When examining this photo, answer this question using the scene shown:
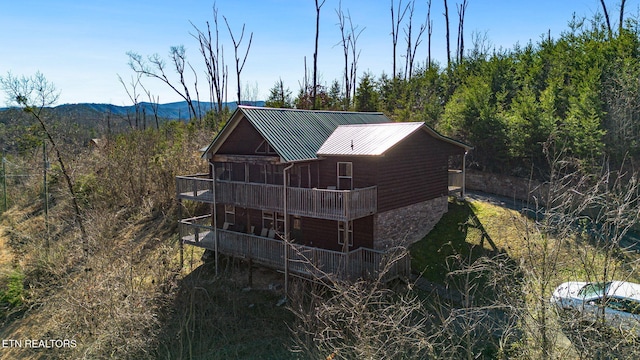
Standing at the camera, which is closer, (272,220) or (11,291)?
(272,220)

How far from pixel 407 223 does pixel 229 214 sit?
31.8ft

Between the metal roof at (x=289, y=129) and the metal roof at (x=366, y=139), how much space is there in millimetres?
678

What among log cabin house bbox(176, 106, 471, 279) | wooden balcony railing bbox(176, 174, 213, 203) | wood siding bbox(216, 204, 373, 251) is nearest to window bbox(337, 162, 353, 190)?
log cabin house bbox(176, 106, 471, 279)

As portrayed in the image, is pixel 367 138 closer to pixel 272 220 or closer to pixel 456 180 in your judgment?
pixel 272 220

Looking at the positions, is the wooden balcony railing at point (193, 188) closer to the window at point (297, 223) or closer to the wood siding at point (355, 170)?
the window at point (297, 223)

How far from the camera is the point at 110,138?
1597 inches

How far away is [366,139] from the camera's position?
1881cm

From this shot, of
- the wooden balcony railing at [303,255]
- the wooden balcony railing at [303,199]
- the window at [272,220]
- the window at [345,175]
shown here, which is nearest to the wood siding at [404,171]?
the window at [345,175]

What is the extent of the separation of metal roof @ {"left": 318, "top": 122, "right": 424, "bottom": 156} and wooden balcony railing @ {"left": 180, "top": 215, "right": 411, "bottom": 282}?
14.2 ft

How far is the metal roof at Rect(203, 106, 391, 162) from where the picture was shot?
18594mm

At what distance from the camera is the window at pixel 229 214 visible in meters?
22.6

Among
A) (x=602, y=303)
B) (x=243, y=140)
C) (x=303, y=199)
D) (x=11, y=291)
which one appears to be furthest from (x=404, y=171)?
(x=11, y=291)

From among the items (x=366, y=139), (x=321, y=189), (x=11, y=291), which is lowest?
(x=11, y=291)

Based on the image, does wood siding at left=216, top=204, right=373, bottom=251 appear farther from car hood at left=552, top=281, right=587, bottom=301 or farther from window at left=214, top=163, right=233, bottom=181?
car hood at left=552, top=281, right=587, bottom=301
